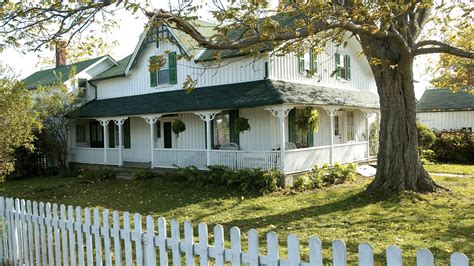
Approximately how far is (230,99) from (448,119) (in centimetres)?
2532

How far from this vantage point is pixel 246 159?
1570 centimetres

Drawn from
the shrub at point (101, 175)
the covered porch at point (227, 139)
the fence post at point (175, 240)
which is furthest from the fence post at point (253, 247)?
the shrub at point (101, 175)

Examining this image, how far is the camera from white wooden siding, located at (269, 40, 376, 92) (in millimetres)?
17484

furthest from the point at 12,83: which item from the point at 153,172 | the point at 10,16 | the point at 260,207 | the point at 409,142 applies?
the point at 409,142

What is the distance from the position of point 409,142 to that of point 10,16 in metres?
11.6

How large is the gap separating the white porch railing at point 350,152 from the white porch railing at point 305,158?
94 centimetres

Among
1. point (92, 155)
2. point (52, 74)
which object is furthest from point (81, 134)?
point (52, 74)

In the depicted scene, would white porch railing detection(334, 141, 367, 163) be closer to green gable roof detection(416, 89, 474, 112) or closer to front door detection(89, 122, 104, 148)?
front door detection(89, 122, 104, 148)

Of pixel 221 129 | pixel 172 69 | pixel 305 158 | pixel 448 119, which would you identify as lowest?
pixel 305 158

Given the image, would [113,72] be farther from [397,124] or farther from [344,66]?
[397,124]

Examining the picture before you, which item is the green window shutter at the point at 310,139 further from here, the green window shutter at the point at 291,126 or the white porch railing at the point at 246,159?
the white porch railing at the point at 246,159

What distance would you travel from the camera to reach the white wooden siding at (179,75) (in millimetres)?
17547

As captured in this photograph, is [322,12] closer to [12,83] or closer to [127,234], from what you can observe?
[127,234]

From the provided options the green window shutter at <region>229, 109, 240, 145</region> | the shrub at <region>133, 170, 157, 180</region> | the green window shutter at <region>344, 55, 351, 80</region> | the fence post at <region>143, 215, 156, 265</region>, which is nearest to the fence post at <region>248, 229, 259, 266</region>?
the fence post at <region>143, 215, 156, 265</region>
